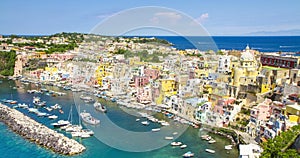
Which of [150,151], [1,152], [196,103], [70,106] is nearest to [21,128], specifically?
[1,152]

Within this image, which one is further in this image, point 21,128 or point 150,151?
point 21,128

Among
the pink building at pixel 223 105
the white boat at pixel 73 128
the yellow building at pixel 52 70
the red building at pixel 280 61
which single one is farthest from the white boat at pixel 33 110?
the red building at pixel 280 61

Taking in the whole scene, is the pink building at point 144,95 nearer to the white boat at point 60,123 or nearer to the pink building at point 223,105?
the pink building at point 223,105

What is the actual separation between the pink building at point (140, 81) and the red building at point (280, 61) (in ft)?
17.9

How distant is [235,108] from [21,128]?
6.75 m

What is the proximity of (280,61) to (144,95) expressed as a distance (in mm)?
5950

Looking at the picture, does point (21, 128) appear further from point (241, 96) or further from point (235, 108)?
point (241, 96)

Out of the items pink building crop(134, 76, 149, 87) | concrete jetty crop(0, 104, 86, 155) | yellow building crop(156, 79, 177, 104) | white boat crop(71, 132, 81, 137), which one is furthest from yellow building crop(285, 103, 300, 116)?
pink building crop(134, 76, 149, 87)

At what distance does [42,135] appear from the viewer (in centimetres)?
827

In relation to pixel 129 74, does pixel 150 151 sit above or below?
below

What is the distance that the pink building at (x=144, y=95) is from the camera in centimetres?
1214

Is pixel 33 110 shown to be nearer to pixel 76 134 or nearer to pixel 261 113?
pixel 76 134

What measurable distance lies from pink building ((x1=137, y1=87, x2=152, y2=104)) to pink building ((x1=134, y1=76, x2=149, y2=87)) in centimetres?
81

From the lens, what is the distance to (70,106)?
40.3 ft
